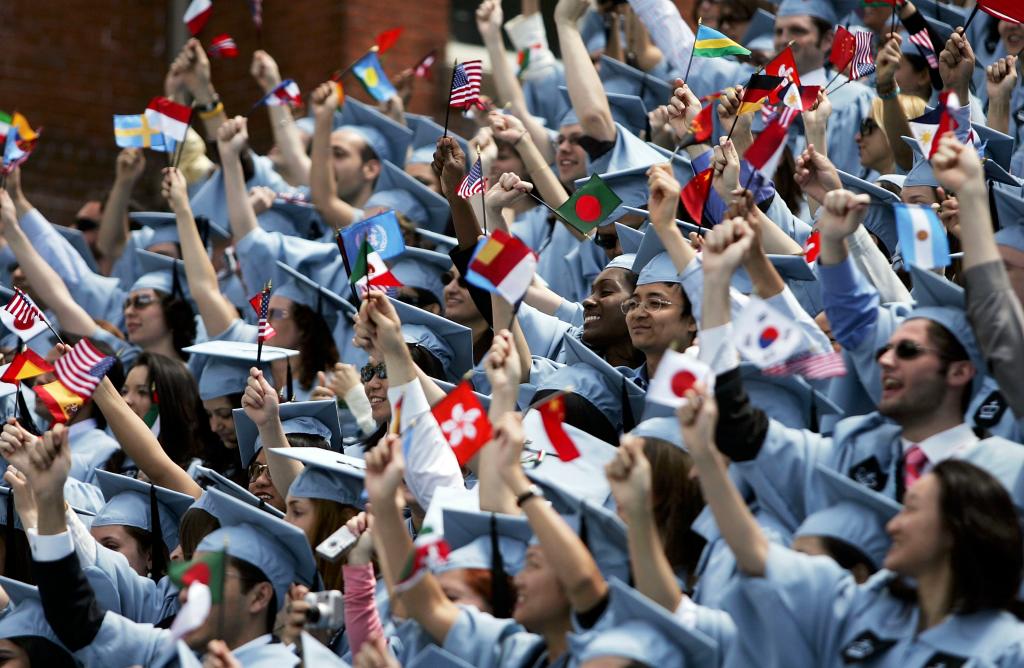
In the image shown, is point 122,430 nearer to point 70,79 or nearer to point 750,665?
point 750,665

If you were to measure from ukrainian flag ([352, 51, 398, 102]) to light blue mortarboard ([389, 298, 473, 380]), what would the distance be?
246 cm

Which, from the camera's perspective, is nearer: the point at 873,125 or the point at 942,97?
the point at 942,97

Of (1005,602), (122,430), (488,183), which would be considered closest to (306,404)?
(122,430)

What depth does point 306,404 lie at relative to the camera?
5.75 m

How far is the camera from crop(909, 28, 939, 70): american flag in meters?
6.43

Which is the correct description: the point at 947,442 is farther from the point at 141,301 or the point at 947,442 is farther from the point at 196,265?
the point at 141,301

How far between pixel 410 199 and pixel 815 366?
151 inches

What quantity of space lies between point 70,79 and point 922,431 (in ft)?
27.9

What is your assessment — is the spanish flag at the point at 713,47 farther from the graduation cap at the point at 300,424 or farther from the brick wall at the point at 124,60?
the brick wall at the point at 124,60

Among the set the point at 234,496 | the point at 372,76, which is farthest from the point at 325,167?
the point at 234,496

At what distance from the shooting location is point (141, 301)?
7406 mm

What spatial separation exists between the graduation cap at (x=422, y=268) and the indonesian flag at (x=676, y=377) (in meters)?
3.01

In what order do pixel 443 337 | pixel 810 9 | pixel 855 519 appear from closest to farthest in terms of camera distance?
pixel 855 519, pixel 443 337, pixel 810 9

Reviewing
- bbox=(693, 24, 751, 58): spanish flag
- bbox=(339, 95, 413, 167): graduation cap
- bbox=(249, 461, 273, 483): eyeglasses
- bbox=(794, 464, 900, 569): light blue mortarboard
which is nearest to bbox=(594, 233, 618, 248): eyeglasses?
bbox=(693, 24, 751, 58): spanish flag
